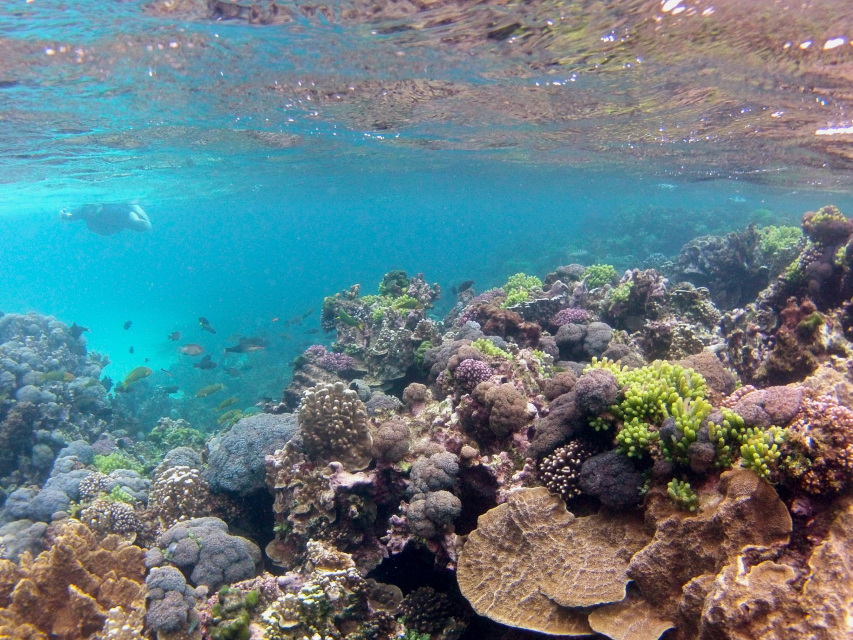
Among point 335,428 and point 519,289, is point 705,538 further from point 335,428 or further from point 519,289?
point 519,289

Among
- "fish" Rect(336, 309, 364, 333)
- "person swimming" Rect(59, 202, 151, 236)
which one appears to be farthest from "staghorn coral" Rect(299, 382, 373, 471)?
"person swimming" Rect(59, 202, 151, 236)

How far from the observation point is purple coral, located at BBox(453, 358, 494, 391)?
Answer: 277 inches

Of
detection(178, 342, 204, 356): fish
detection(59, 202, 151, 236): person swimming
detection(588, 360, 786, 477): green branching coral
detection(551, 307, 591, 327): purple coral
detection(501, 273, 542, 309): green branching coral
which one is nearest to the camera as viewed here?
detection(588, 360, 786, 477): green branching coral

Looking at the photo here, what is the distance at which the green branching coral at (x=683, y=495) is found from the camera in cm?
399

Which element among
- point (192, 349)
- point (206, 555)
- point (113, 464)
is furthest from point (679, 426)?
point (192, 349)

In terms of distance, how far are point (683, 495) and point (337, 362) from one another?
33.2 feet

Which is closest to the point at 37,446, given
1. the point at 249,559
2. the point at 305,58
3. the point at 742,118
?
the point at 249,559

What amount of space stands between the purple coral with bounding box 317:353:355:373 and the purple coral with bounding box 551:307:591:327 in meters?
5.66

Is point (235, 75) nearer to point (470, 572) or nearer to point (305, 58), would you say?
point (305, 58)

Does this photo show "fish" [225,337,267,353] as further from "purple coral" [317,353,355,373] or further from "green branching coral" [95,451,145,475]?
"purple coral" [317,353,355,373]

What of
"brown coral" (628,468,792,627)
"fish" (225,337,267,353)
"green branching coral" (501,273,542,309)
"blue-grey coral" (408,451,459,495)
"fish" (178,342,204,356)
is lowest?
"fish" (178,342,204,356)

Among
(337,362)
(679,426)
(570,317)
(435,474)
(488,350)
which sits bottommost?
(337,362)

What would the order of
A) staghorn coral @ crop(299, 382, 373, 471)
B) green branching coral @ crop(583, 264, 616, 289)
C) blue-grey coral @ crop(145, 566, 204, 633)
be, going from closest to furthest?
blue-grey coral @ crop(145, 566, 204, 633) < staghorn coral @ crop(299, 382, 373, 471) < green branching coral @ crop(583, 264, 616, 289)

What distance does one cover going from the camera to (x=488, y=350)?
8.14 meters
